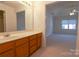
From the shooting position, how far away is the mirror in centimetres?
266

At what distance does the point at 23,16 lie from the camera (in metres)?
3.03

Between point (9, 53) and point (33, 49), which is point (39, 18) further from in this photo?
point (9, 53)

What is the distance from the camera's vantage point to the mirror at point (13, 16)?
2.66m

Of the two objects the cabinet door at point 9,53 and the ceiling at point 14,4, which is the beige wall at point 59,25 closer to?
the ceiling at point 14,4

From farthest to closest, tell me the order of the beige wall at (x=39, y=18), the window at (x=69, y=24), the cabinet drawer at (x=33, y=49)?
the cabinet drawer at (x=33, y=49) → the beige wall at (x=39, y=18) → the window at (x=69, y=24)

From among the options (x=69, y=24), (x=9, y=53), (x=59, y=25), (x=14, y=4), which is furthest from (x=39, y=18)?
(x=9, y=53)

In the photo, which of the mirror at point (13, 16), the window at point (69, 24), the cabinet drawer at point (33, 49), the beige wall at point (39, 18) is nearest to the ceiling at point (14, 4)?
the mirror at point (13, 16)

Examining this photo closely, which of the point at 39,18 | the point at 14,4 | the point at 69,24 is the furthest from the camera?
the point at 39,18

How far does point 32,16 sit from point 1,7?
3.73 ft

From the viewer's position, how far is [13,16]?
112 inches

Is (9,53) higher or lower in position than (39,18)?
lower

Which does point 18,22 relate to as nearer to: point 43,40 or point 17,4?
point 17,4

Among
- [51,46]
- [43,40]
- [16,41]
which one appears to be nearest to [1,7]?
[16,41]

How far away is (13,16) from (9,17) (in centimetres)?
11
